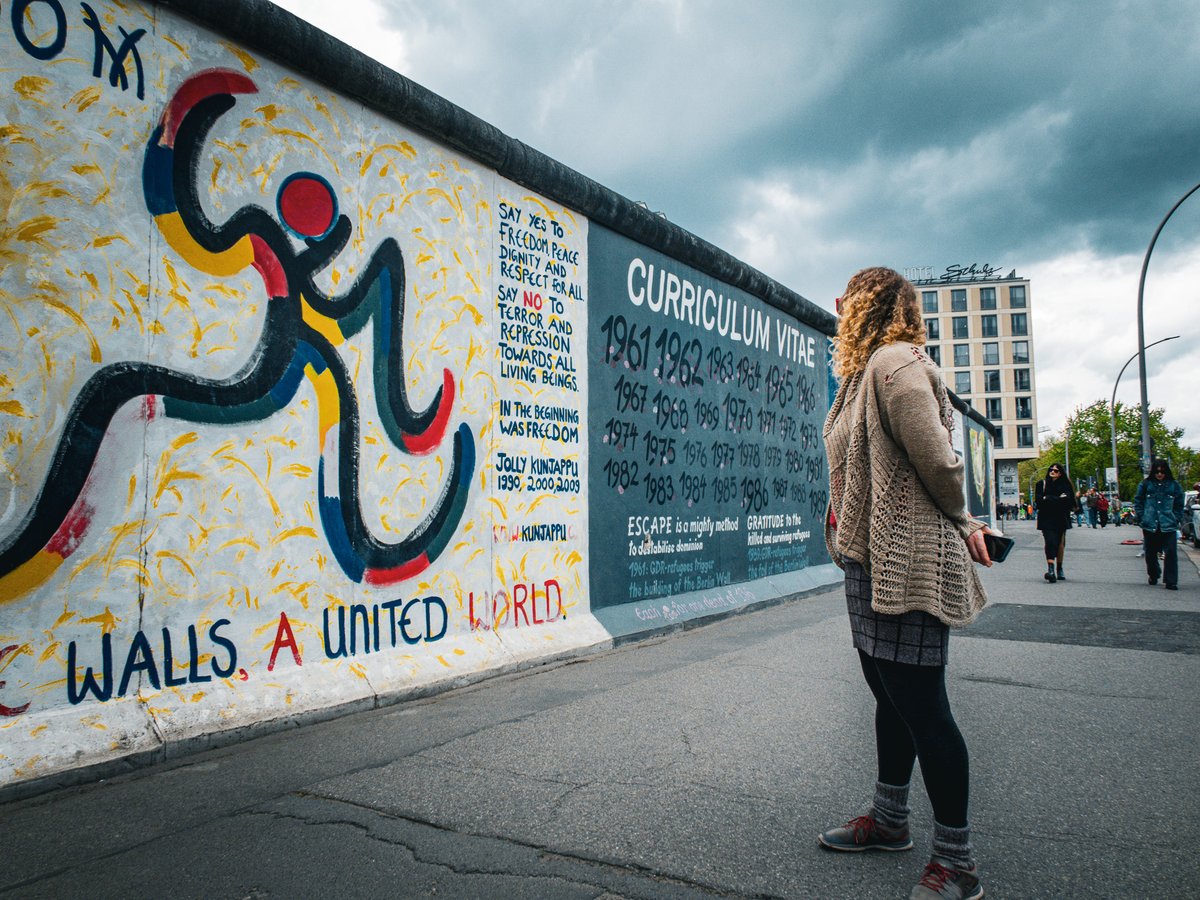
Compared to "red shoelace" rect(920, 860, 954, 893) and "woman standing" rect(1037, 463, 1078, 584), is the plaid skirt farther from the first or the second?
"woman standing" rect(1037, 463, 1078, 584)

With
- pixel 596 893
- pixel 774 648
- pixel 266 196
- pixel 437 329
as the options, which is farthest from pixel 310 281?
pixel 774 648

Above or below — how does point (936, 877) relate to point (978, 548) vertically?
below

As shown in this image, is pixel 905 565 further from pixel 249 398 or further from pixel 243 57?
pixel 243 57

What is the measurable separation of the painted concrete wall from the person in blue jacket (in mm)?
8259

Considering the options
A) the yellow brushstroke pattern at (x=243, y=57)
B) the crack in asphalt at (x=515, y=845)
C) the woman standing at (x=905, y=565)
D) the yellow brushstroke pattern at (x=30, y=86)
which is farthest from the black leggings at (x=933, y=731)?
the yellow brushstroke pattern at (x=243, y=57)

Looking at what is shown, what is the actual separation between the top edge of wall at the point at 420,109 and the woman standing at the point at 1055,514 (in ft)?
21.6

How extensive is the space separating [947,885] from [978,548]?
96cm

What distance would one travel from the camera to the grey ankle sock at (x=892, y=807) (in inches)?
108

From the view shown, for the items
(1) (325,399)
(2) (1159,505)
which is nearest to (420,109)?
(1) (325,399)

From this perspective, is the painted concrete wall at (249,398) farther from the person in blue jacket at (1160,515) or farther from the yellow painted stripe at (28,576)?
the person in blue jacket at (1160,515)

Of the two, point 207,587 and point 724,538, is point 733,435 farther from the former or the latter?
point 207,587

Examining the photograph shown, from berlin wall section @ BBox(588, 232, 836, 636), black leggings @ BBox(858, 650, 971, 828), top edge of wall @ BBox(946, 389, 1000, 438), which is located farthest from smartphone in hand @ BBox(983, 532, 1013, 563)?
top edge of wall @ BBox(946, 389, 1000, 438)

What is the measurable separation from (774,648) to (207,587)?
4.24 m

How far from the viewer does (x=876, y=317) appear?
2922mm
